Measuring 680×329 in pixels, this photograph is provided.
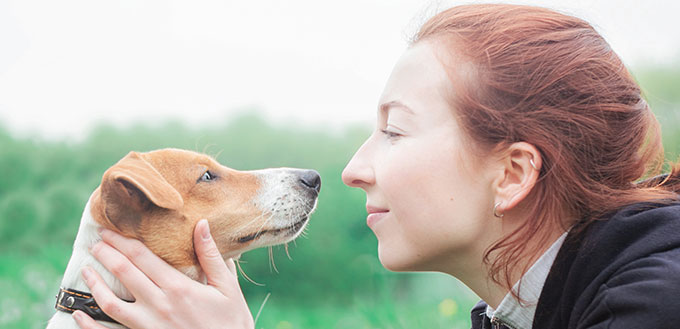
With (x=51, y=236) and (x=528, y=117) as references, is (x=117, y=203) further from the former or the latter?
(x=51, y=236)

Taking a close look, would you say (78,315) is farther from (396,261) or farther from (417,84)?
(417,84)

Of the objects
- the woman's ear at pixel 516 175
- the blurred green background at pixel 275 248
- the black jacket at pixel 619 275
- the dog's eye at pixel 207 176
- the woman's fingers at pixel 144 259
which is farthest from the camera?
the blurred green background at pixel 275 248

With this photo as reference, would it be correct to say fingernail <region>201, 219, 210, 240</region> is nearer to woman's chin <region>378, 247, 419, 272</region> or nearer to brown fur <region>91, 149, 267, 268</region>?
brown fur <region>91, 149, 267, 268</region>

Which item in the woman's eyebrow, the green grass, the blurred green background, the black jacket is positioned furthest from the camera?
the blurred green background

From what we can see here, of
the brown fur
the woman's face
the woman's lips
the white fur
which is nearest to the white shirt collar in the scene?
the woman's face

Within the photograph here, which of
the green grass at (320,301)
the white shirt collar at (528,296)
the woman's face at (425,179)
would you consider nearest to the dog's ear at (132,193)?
the woman's face at (425,179)

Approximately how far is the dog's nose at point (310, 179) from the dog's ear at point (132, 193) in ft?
1.45

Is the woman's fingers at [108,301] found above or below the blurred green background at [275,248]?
above

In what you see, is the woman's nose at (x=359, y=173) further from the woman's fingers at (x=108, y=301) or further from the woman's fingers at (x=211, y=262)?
the woman's fingers at (x=108, y=301)

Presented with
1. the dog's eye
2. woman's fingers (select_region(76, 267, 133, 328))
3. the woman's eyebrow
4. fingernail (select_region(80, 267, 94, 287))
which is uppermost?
the woman's eyebrow

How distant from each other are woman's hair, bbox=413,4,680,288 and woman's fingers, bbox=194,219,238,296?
0.72m

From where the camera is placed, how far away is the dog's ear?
1.57m

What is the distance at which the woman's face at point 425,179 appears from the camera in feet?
4.60

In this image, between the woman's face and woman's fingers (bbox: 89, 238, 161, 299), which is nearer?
the woman's face
